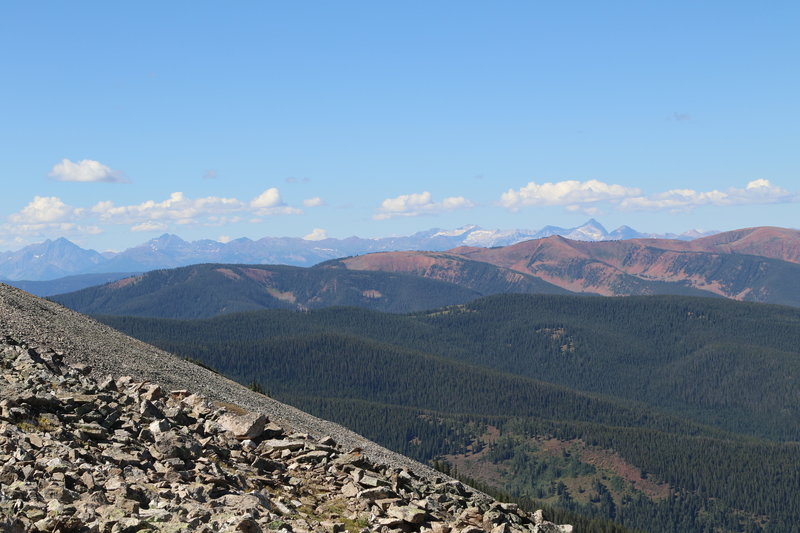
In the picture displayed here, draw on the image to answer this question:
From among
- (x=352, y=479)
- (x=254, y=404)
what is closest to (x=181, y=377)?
(x=254, y=404)

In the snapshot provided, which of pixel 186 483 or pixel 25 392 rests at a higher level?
pixel 25 392

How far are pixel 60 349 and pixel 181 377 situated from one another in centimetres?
1555

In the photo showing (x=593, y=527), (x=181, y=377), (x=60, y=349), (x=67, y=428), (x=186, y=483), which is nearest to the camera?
(x=186, y=483)

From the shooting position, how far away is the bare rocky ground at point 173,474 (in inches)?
1202

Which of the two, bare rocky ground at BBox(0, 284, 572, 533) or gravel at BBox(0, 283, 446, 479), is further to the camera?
gravel at BBox(0, 283, 446, 479)

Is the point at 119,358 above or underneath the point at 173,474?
above

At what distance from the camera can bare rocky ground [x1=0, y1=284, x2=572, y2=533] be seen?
30531 millimetres

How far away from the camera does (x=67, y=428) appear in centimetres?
4116

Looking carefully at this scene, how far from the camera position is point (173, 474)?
36.9 metres

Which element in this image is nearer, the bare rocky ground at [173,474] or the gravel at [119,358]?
the bare rocky ground at [173,474]

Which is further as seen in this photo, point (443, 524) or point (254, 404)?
point (254, 404)

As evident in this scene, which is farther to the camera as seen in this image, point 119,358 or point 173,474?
point 119,358

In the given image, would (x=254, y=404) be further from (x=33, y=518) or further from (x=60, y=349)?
(x=33, y=518)

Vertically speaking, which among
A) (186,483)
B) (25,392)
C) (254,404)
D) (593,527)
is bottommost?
(593,527)
